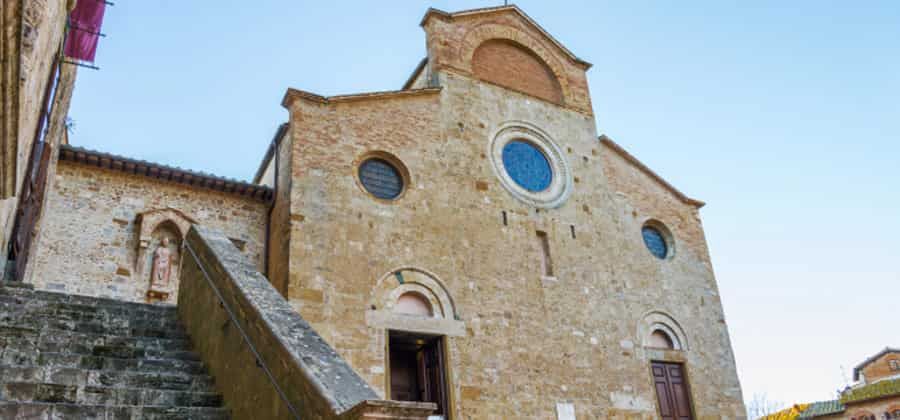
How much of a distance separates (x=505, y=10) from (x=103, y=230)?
33.8 ft

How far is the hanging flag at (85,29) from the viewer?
36.4 ft

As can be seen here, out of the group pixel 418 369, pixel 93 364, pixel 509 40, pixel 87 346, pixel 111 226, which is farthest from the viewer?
pixel 509 40

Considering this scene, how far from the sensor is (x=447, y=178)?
13617 mm

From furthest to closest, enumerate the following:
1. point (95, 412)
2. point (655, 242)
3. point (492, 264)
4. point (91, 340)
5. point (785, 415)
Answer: point (785, 415) → point (655, 242) → point (492, 264) → point (91, 340) → point (95, 412)

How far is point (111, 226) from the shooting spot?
11.7 metres

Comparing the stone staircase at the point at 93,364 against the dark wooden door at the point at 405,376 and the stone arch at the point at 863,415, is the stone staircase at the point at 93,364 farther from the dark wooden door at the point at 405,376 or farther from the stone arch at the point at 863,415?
the stone arch at the point at 863,415

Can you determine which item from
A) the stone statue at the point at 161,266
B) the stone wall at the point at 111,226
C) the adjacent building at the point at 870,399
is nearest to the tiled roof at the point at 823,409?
the adjacent building at the point at 870,399

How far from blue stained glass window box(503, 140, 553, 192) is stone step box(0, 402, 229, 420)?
34.4ft

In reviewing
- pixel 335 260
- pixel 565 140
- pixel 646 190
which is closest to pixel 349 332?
pixel 335 260

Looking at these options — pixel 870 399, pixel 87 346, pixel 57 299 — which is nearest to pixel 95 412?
pixel 87 346

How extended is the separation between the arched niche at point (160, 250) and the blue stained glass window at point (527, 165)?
6.63 meters

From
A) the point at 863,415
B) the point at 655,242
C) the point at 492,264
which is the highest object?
the point at 655,242

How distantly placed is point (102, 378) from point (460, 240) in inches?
334

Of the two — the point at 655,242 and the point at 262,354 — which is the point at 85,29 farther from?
the point at 655,242
